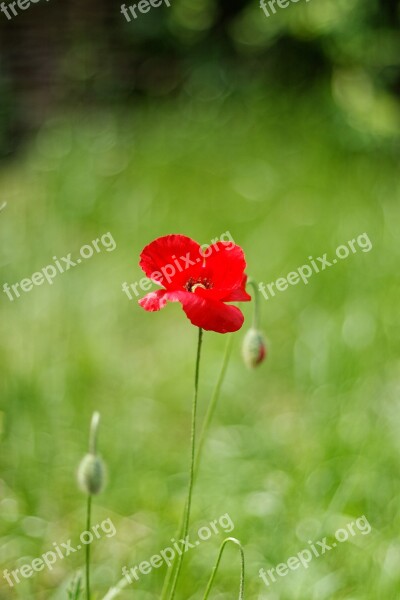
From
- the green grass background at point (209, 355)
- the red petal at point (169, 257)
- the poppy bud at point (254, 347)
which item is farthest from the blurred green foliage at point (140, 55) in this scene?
the red petal at point (169, 257)

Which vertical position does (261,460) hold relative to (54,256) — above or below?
below

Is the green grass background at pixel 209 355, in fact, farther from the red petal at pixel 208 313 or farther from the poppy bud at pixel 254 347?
the red petal at pixel 208 313

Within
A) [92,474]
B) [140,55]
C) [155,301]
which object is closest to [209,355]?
[92,474]

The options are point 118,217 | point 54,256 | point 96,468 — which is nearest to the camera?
point 96,468

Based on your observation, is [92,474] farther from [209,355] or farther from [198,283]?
[209,355]

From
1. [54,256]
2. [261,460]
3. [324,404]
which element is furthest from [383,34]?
[261,460]

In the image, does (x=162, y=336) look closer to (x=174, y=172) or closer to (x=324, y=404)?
(x=324, y=404)

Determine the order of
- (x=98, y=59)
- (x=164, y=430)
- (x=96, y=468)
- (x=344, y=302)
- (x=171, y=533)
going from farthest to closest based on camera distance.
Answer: (x=98, y=59), (x=344, y=302), (x=164, y=430), (x=171, y=533), (x=96, y=468)
